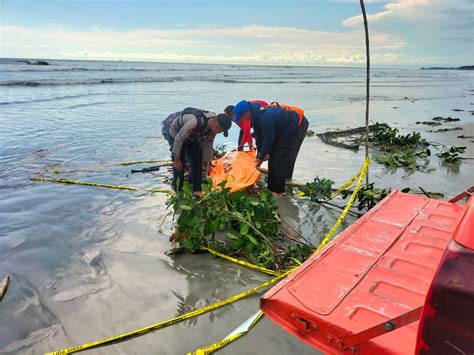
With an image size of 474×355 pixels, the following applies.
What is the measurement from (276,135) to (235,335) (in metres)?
3.98

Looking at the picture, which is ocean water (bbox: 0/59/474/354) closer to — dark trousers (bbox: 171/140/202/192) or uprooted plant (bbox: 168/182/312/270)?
uprooted plant (bbox: 168/182/312/270)

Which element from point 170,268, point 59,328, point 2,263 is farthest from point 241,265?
point 2,263

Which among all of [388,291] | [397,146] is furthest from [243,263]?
[397,146]

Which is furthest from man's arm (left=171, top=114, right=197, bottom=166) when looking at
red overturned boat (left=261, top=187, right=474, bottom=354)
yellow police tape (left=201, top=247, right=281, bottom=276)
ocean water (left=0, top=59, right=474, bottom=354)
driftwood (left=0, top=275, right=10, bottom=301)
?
red overturned boat (left=261, top=187, right=474, bottom=354)

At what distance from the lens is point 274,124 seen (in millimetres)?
Answer: 6012

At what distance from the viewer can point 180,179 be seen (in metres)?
6.26

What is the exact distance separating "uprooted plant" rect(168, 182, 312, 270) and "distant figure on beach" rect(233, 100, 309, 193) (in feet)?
5.73

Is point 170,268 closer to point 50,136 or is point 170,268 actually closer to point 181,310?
point 181,310

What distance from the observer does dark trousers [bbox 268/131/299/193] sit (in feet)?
20.4

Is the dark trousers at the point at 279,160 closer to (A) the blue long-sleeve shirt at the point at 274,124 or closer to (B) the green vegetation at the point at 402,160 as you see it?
(A) the blue long-sleeve shirt at the point at 274,124

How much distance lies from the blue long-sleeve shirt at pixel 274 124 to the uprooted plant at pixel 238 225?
1.72 meters

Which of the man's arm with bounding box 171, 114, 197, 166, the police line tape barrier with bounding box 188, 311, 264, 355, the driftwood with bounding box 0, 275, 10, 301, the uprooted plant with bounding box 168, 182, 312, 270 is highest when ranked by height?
the man's arm with bounding box 171, 114, 197, 166

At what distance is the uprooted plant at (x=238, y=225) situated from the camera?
12.7 feet

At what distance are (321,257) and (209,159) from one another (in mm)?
4118
